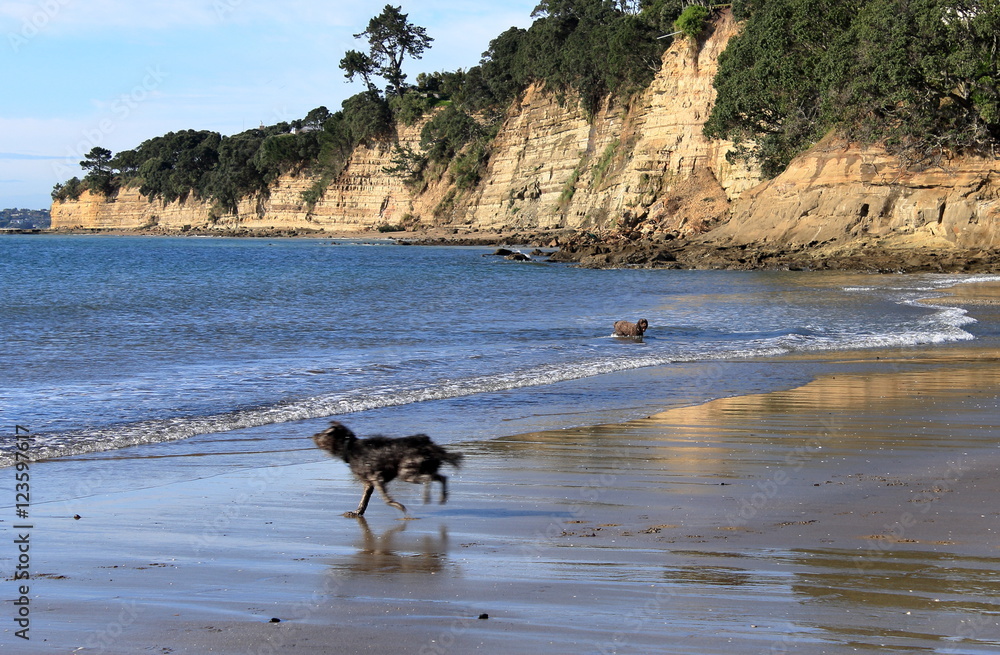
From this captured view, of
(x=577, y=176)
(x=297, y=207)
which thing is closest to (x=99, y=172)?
(x=297, y=207)

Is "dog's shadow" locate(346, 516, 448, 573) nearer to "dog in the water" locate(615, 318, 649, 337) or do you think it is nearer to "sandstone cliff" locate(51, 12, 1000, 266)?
"dog in the water" locate(615, 318, 649, 337)

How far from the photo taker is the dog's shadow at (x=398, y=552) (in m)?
4.59

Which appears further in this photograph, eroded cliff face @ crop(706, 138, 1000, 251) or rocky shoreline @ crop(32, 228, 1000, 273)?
eroded cliff face @ crop(706, 138, 1000, 251)

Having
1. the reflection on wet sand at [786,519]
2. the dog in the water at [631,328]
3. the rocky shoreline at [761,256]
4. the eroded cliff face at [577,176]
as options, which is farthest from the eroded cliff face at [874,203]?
the reflection on wet sand at [786,519]

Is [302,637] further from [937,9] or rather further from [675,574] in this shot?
[937,9]

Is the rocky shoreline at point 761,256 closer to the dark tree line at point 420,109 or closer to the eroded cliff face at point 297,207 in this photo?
the dark tree line at point 420,109

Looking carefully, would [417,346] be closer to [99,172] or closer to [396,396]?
[396,396]

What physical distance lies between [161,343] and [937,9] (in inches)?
1165

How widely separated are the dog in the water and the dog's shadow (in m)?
10.9

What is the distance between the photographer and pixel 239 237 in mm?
102250

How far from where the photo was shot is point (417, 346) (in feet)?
50.6

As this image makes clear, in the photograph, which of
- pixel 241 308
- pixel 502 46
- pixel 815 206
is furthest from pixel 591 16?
pixel 241 308

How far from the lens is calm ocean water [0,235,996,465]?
378 inches

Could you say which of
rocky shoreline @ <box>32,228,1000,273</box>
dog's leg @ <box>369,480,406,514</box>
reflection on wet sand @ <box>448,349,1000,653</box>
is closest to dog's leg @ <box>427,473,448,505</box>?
dog's leg @ <box>369,480,406,514</box>
